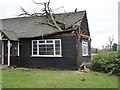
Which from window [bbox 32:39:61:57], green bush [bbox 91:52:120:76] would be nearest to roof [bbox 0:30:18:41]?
window [bbox 32:39:61:57]

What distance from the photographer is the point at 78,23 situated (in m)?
22.5

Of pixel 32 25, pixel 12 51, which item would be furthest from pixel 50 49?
pixel 32 25

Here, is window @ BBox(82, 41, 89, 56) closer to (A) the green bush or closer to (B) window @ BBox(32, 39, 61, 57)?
(A) the green bush

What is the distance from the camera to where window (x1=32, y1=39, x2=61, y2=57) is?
20.4 metres

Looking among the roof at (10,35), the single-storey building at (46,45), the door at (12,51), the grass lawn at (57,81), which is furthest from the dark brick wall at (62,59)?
the grass lawn at (57,81)

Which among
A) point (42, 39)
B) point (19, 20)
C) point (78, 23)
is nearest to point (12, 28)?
point (19, 20)

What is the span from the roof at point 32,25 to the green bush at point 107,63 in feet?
16.0

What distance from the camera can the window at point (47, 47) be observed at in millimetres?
20375

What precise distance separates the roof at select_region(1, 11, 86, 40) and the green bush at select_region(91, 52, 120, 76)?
489cm

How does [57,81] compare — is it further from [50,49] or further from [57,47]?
[50,49]

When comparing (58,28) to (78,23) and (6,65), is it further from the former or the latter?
(6,65)

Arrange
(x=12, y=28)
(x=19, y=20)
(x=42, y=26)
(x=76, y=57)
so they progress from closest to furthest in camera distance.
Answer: (x=76, y=57), (x=42, y=26), (x=12, y=28), (x=19, y=20)

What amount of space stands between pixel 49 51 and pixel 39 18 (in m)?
6.17

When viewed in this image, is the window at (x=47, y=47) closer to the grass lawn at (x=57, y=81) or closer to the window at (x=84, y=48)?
the window at (x=84, y=48)
